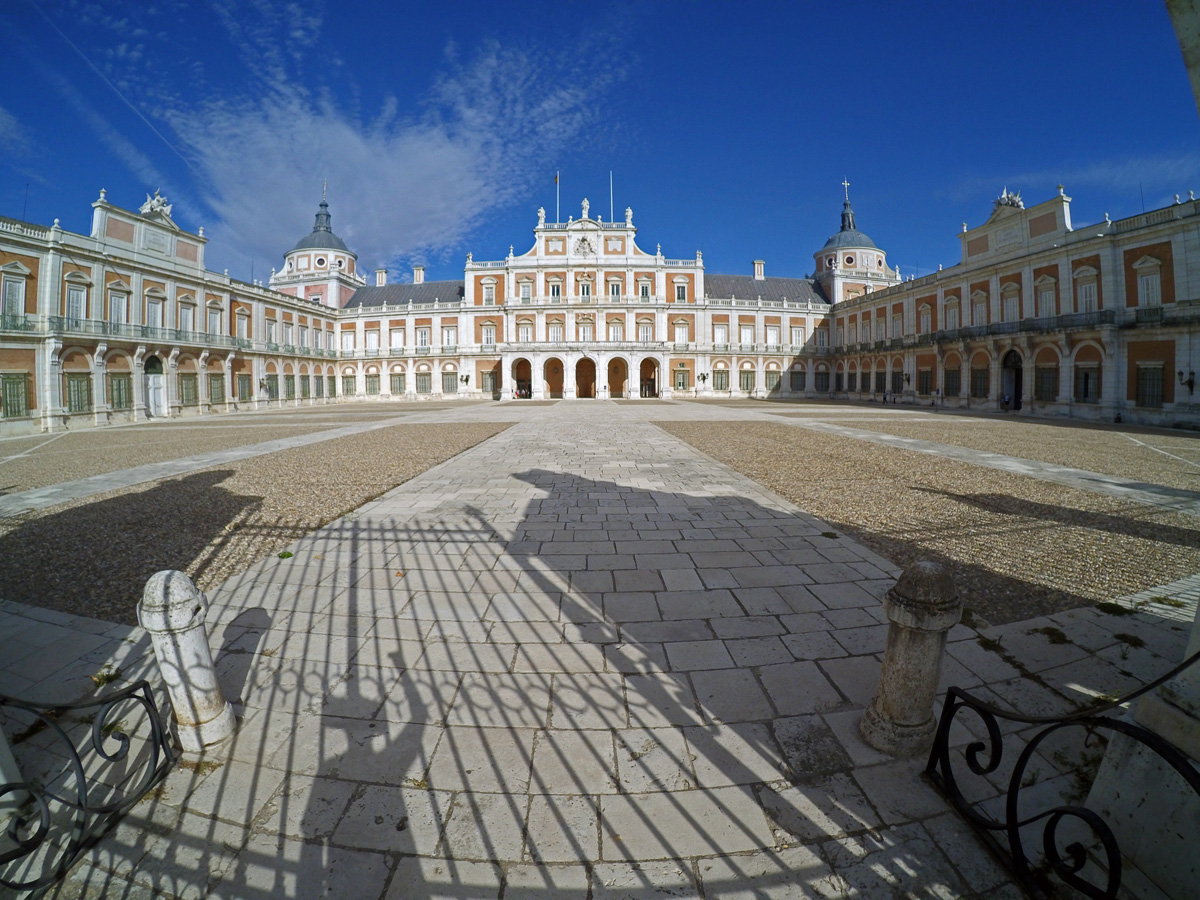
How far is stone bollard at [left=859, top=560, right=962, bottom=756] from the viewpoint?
2346 millimetres

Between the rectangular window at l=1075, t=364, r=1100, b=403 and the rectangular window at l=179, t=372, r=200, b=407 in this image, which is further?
the rectangular window at l=179, t=372, r=200, b=407

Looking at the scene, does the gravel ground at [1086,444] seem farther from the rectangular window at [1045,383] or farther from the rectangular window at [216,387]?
the rectangular window at [216,387]

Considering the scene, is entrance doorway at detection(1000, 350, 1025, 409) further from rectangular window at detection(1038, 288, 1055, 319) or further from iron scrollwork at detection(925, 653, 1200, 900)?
iron scrollwork at detection(925, 653, 1200, 900)

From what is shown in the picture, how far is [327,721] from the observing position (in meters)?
2.79

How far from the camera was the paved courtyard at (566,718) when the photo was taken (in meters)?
1.98

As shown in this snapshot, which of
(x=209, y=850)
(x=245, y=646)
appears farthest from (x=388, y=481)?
(x=209, y=850)

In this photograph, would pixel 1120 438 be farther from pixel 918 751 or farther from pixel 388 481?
pixel 388 481

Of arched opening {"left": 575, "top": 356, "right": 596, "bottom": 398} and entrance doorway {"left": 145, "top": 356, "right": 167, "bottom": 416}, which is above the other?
arched opening {"left": 575, "top": 356, "right": 596, "bottom": 398}

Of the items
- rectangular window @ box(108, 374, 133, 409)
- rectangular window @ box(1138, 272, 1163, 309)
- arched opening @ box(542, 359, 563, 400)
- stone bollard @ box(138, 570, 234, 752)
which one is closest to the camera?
stone bollard @ box(138, 570, 234, 752)

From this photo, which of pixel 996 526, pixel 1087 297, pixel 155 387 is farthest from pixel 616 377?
pixel 996 526

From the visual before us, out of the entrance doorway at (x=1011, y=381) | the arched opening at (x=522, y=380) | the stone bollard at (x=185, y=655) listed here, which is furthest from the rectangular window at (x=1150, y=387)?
the arched opening at (x=522, y=380)

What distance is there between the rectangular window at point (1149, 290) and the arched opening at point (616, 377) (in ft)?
117

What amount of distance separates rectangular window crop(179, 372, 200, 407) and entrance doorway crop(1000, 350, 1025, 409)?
153 ft

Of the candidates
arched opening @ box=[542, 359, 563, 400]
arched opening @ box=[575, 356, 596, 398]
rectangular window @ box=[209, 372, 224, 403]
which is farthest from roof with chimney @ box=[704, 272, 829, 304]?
rectangular window @ box=[209, 372, 224, 403]
